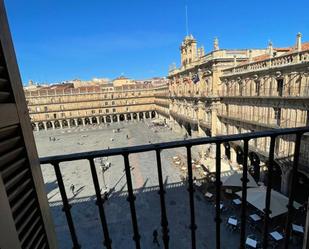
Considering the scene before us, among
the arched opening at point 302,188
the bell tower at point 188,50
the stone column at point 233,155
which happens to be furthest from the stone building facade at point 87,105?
the arched opening at point 302,188

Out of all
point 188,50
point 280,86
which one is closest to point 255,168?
point 280,86

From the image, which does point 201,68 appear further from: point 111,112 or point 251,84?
point 111,112

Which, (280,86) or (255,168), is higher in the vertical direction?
(280,86)

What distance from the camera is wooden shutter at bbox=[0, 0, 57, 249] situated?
1.24m

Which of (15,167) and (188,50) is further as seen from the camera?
(188,50)

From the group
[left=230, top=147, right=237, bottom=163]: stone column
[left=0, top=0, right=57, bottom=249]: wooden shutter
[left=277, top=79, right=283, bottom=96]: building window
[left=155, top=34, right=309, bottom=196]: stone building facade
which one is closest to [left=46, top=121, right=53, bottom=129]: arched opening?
[left=155, top=34, right=309, bottom=196]: stone building facade

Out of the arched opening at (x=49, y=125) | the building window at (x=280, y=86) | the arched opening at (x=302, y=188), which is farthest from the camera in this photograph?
the arched opening at (x=49, y=125)

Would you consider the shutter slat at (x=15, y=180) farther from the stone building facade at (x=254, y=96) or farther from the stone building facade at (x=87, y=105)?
the stone building facade at (x=87, y=105)

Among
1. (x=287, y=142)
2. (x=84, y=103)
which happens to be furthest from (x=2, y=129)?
(x=84, y=103)

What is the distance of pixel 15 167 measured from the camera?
1.34m

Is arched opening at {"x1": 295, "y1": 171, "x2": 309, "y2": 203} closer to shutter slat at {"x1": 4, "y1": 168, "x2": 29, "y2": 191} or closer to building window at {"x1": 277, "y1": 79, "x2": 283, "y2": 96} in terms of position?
building window at {"x1": 277, "y1": 79, "x2": 283, "y2": 96}

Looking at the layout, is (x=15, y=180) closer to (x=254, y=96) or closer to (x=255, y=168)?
(x=254, y=96)

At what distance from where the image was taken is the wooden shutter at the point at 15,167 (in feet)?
4.06

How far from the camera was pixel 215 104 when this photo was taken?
23266 mm
